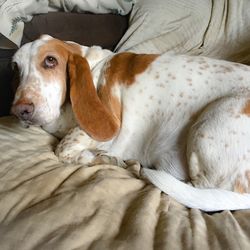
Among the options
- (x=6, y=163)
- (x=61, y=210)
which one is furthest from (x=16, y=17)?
(x=61, y=210)

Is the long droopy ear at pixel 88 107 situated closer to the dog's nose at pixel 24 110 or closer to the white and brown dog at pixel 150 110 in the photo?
the white and brown dog at pixel 150 110

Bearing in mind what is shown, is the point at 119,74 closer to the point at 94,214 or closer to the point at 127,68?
the point at 127,68

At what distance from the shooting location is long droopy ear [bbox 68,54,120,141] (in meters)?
1.74

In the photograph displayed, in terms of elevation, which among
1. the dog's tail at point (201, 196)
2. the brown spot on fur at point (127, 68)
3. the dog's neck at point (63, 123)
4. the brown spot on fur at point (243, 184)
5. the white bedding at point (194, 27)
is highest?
the white bedding at point (194, 27)

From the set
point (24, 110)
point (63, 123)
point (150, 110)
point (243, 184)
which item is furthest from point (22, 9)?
point (243, 184)

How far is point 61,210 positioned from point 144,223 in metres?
0.25

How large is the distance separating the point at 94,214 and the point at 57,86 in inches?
25.6

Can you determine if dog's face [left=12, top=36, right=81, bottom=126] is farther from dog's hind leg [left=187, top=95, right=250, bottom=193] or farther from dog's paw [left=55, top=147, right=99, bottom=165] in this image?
dog's hind leg [left=187, top=95, right=250, bottom=193]

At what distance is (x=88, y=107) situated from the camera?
5.70 ft

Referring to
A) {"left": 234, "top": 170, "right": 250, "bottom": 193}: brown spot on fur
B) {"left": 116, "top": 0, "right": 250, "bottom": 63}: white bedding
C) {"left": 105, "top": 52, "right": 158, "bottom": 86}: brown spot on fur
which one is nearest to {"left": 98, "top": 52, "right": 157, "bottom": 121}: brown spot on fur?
{"left": 105, "top": 52, "right": 158, "bottom": 86}: brown spot on fur

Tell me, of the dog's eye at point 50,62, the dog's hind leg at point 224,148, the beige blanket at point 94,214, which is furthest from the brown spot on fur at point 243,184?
the dog's eye at point 50,62

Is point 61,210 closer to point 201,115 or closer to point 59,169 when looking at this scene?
point 59,169

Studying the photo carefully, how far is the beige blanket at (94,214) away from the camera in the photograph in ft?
3.91

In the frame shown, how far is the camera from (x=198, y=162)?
62.9 inches
